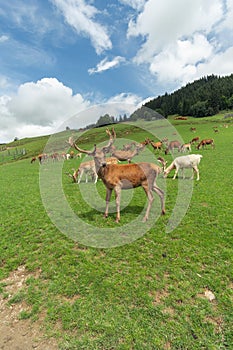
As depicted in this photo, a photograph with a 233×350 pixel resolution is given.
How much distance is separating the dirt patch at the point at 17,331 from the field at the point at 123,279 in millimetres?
31

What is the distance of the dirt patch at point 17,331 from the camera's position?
396 cm

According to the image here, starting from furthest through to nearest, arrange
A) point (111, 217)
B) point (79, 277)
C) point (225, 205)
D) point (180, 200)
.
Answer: point (180, 200) < point (225, 205) < point (111, 217) < point (79, 277)

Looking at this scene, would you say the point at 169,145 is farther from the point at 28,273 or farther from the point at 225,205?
the point at 28,273

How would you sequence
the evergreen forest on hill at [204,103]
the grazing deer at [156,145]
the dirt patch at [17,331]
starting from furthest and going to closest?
the evergreen forest on hill at [204,103] < the grazing deer at [156,145] < the dirt patch at [17,331]

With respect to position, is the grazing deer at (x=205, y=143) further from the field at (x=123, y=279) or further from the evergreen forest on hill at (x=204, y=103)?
the evergreen forest on hill at (x=204, y=103)

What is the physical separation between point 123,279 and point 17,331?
2626 mm

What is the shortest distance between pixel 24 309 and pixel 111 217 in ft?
15.5

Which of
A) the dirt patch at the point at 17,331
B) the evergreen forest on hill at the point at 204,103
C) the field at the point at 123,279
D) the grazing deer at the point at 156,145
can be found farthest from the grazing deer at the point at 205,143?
the evergreen forest on hill at the point at 204,103

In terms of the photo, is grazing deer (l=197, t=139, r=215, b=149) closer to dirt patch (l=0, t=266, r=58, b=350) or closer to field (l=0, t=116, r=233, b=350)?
field (l=0, t=116, r=233, b=350)

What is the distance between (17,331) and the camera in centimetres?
430

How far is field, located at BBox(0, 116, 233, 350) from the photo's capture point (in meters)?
4.00

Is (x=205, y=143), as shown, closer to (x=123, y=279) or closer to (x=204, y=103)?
(x=123, y=279)

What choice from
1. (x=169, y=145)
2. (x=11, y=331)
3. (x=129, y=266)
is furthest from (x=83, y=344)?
(x=169, y=145)

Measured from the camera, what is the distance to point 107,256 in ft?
20.6
